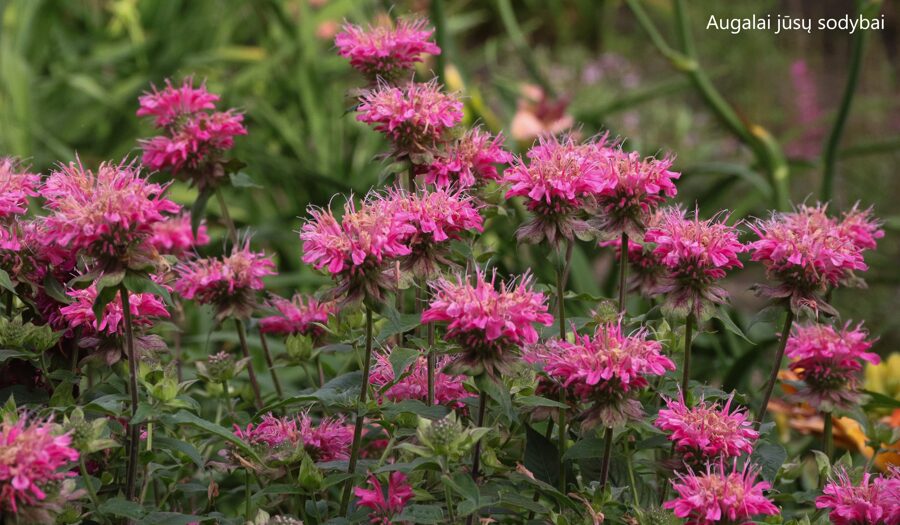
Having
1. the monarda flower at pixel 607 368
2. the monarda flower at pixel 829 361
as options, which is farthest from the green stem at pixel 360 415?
the monarda flower at pixel 829 361

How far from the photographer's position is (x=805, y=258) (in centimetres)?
97

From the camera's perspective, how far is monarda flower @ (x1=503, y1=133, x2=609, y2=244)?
36.4 inches

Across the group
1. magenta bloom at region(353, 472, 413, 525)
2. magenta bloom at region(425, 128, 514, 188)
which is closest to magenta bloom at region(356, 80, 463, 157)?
magenta bloom at region(425, 128, 514, 188)

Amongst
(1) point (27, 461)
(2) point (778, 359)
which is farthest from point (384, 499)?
(2) point (778, 359)

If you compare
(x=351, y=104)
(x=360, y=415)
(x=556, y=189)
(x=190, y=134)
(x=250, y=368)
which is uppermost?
Answer: (x=351, y=104)

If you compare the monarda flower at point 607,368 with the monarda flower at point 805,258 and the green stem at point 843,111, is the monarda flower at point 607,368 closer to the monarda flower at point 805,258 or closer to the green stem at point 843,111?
the monarda flower at point 805,258

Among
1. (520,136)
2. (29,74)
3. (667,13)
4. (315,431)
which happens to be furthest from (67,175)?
(667,13)

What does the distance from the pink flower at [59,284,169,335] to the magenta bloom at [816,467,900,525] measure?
25.1 inches

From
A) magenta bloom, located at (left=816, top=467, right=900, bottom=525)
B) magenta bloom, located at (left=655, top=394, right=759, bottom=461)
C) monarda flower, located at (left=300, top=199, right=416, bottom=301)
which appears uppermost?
monarda flower, located at (left=300, top=199, right=416, bottom=301)

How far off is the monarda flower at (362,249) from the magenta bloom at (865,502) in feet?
1.45

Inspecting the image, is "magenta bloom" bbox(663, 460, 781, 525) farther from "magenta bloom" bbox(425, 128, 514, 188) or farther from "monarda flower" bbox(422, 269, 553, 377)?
"magenta bloom" bbox(425, 128, 514, 188)

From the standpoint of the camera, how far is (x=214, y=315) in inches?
43.8

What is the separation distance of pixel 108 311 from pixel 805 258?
657mm

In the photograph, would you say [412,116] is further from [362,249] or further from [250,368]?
[250,368]
